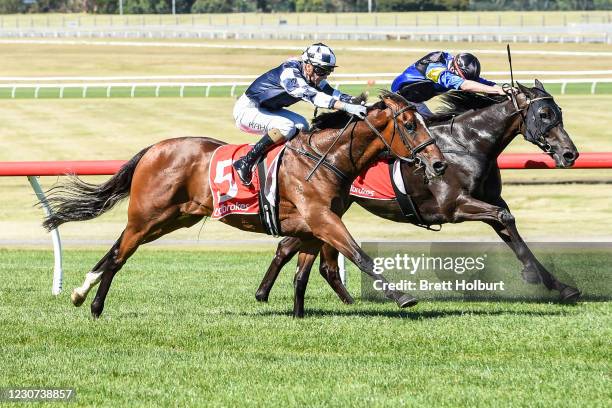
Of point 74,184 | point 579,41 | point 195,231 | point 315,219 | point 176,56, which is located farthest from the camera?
point 579,41

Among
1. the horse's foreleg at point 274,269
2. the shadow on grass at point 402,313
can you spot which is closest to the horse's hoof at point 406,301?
the shadow on grass at point 402,313

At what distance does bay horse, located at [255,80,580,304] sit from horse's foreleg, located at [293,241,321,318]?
0.22 ft

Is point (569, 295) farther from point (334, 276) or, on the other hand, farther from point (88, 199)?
point (88, 199)

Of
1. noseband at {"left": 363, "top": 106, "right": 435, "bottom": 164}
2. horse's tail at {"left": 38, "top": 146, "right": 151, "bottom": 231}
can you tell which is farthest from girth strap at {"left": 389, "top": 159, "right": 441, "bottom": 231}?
horse's tail at {"left": 38, "top": 146, "right": 151, "bottom": 231}

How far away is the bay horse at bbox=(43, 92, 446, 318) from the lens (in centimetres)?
796

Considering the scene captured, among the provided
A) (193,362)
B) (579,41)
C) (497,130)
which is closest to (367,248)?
(497,130)

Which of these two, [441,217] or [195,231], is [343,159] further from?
[195,231]

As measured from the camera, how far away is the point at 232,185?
837 cm

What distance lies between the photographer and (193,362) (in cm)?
659

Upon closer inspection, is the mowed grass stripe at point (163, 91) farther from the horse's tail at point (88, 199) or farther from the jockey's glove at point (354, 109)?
the jockey's glove at point (354, 109)

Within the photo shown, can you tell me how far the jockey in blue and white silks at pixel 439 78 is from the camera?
31.1 feet

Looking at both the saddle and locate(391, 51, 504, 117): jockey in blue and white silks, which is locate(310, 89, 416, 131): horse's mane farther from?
locate(391, 51, 504, 117): jockey in blue and white silks

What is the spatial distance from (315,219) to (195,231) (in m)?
9.73

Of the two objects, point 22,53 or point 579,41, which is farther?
point 579,41
